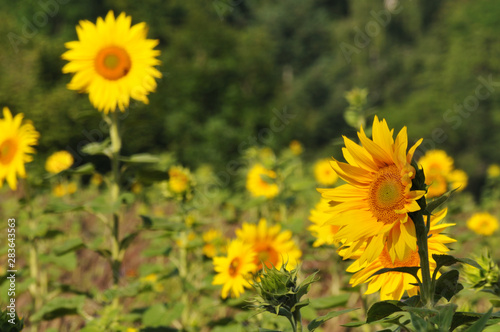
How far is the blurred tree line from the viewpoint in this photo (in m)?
13.5

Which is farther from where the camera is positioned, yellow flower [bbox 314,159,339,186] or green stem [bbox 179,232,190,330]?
yellow flower [bbox 314,159,339,186]

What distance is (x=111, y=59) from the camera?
8.39ft

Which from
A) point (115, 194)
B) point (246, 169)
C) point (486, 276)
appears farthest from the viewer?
point (246, 169)

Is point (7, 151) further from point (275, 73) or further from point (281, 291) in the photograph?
point (275, 73)

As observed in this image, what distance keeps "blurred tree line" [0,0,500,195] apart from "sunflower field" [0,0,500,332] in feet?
0.31

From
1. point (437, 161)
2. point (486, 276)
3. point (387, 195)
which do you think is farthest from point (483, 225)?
point (387, 195)

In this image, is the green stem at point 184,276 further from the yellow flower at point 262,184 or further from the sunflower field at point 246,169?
the yellow flower at point 262,184

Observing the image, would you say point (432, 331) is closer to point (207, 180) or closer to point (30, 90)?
point (207, 180)

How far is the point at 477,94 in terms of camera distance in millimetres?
23891

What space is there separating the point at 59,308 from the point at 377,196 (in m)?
1.69

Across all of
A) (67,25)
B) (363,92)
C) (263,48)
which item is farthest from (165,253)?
(67,25)

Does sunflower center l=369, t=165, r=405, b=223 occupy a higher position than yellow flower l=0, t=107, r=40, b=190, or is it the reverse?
yellow flower l=0, t=107, r=40, b=190

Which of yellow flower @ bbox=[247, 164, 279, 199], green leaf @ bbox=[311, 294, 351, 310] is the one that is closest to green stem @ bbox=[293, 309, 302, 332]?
green leaf @ bbox=[311, 294, 351, 310]

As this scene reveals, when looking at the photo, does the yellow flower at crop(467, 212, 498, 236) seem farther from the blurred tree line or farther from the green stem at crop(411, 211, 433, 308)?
the green stem at crop(411, 211, 433, 308)
